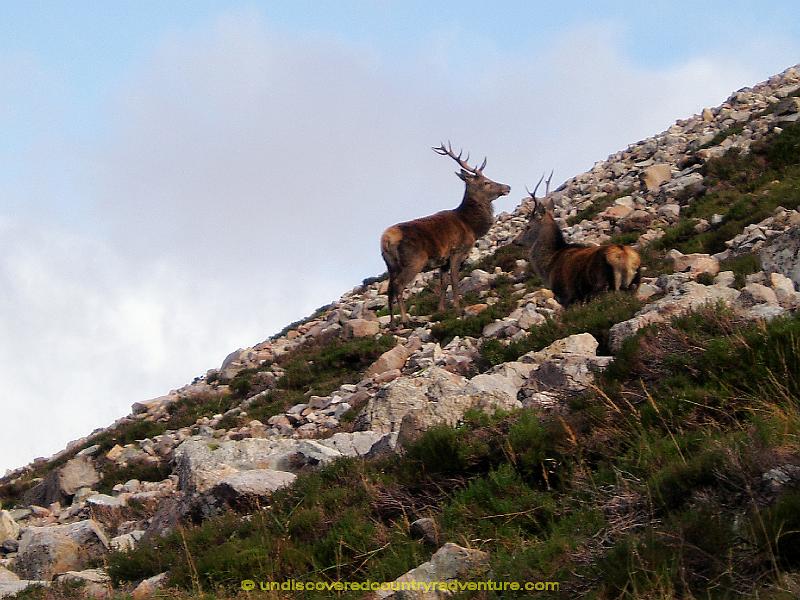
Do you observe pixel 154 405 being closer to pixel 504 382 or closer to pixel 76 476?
pixel 76 476

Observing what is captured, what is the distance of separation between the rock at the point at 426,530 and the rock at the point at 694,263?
7.63 m

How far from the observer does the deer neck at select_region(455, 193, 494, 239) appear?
62.9 ft

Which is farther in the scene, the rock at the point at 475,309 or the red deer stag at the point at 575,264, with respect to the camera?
the rock at the point at 475,309

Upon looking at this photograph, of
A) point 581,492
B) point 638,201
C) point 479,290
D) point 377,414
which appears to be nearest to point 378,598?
point 581,492

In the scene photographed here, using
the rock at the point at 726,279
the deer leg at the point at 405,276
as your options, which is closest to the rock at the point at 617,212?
the deer leg at the point at 405,276

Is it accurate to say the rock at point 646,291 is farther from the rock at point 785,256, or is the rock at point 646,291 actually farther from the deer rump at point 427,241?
the deer rump at point 427,241

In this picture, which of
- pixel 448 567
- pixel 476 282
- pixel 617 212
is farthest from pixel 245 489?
pixel 617 212

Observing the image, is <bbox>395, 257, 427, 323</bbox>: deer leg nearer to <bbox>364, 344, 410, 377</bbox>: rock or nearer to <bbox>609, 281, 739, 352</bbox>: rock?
<bbox>364, 344, 410, 377</bbox>: rock

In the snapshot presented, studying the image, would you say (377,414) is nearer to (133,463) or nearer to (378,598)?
(378,598)

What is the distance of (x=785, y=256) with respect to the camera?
1110cm

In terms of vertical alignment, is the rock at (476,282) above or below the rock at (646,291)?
above

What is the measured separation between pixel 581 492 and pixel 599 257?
7.11 meters

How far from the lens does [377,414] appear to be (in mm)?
9250

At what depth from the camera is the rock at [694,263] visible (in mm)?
12734
